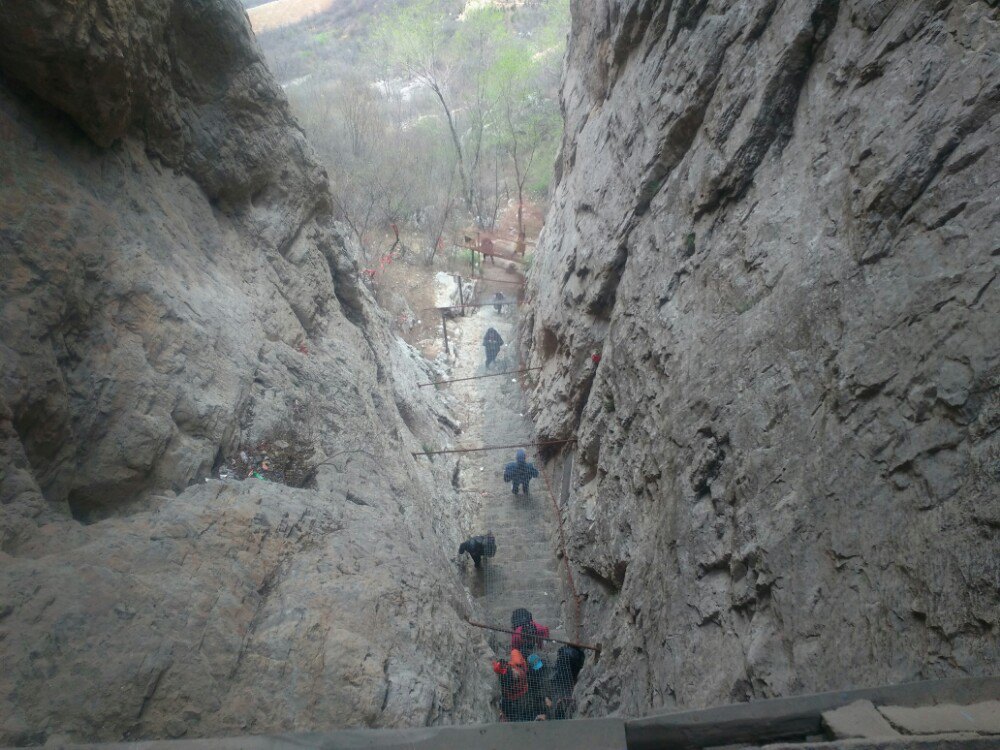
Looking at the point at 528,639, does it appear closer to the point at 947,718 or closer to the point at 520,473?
the point at 520,473

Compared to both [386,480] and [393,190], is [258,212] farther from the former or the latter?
[393,190]

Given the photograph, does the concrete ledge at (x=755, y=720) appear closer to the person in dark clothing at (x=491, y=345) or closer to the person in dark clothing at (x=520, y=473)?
the person in dark clothing at (x=520, y=473)

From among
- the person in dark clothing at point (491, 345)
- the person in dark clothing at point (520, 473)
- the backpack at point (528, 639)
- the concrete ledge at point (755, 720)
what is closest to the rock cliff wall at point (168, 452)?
the backpack at point (528, 639)

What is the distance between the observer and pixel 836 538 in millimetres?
3930

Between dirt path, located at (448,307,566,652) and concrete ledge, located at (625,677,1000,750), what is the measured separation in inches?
240

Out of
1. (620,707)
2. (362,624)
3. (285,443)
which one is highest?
(285,443)

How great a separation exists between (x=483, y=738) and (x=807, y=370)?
3.50 metres

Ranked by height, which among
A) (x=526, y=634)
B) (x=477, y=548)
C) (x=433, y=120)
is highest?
(x=433, y=120)

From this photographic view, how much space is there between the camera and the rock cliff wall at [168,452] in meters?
3.71

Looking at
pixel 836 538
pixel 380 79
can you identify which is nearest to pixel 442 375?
pixel 836 538

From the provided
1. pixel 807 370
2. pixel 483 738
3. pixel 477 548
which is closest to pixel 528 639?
pixel 477 548

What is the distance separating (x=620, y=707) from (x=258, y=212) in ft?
26.3

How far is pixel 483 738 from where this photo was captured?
265cm

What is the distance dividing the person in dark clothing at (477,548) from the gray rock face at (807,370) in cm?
183
